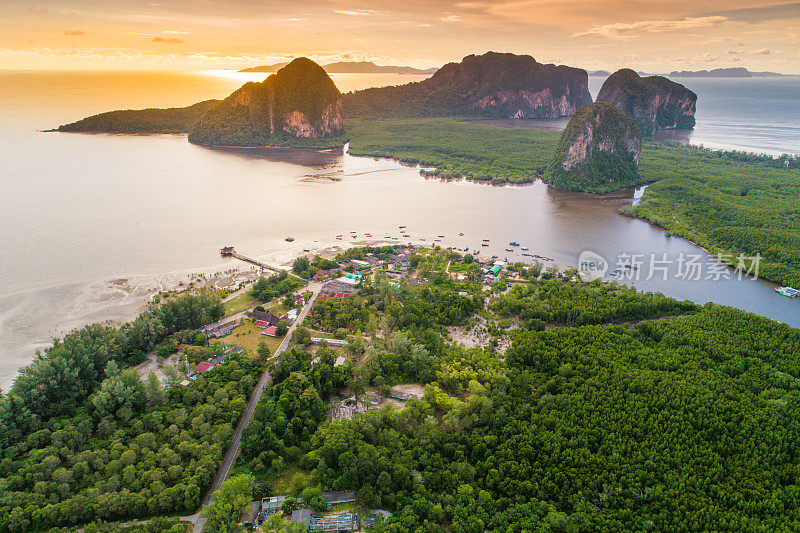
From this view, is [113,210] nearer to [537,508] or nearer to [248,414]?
[248,414]

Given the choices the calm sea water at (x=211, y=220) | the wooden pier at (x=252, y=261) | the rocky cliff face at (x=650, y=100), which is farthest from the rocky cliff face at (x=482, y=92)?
the wooden pier at (x=252, y=261)

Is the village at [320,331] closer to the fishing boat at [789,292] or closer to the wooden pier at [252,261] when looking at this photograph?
the wooden pier at [252,261]

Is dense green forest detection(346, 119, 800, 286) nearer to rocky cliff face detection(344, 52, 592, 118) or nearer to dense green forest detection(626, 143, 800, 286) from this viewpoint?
dense green forest detection(626, 143, 800, 286)

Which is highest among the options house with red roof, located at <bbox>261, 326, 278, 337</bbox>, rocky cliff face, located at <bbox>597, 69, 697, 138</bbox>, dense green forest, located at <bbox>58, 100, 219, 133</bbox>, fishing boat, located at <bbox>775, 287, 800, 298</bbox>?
rocky cliff face, located at <bbox>597, 69, 697, 138</bbox>

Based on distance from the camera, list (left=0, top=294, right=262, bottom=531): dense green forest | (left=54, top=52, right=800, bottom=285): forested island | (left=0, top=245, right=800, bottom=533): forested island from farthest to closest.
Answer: (left=54, top=52, right=800, bottom=285): forested island < (left=0, top=245, right=800, bottom=533): forested island < (left=0, top=294, right=262, bottom=531): dense green forest

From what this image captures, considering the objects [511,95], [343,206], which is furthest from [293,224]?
[511,95]

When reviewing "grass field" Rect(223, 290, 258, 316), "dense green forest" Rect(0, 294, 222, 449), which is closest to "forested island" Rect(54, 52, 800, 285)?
"grass field" Rect(223, 290, 258, 316)
